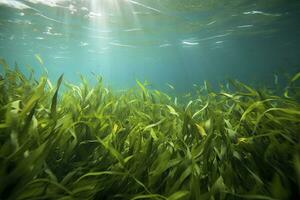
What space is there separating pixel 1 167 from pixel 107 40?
28.0 metres

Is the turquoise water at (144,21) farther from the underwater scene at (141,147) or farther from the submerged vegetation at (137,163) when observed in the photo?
the submerged vegetation at (137,163)

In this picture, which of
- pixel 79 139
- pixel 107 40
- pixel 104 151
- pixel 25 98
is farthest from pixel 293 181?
pixel 107 40

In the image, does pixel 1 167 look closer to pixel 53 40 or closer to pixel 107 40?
pixel 107 40

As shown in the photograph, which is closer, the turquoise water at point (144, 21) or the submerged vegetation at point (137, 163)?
the submerged vegetation at point (137, 163)

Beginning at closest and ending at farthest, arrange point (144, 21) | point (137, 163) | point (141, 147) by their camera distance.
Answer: point (137, 163) < point (141, 147) < point (144, 21)

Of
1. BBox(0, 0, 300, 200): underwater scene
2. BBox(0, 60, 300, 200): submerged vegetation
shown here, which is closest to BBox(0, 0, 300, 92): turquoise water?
BBox(0, 0, 300, 200): underwater scene

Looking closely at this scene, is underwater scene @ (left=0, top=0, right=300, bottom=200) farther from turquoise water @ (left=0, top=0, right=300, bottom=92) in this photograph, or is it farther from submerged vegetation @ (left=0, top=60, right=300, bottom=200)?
turquoise water @ (left=0, top=0, right=300, bottom=92)

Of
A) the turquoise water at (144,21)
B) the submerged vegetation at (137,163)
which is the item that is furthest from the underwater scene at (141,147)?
the turquoise water at (144,21)

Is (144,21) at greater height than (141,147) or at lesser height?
greater

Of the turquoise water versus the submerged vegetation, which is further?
the turquoise water

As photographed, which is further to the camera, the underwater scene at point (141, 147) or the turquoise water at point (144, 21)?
the turquoise water at point (144, 21)

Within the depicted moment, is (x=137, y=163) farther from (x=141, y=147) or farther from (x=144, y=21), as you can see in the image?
(x=144, y=21)

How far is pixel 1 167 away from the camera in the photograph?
53.9 inches

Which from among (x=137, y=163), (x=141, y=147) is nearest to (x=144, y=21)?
(x=141, y=147)
